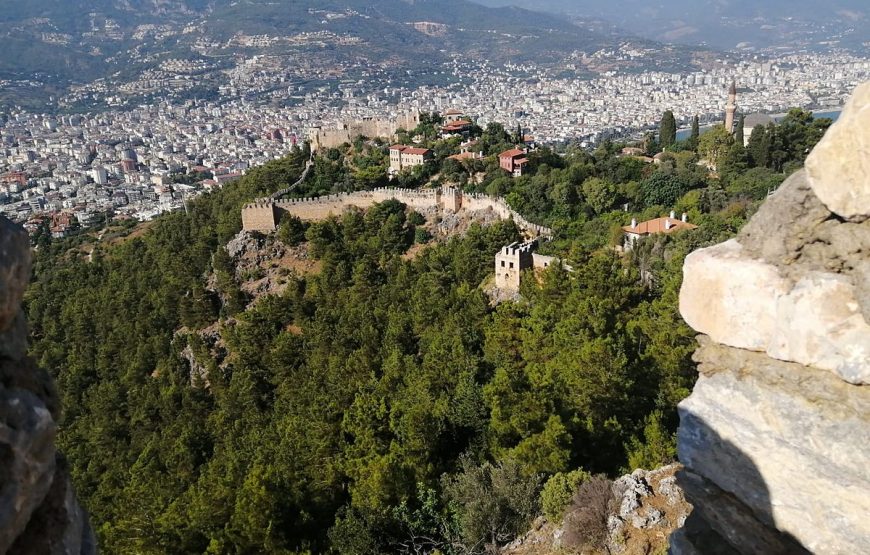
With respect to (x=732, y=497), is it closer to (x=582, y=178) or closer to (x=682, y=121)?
(x=582, y=178)

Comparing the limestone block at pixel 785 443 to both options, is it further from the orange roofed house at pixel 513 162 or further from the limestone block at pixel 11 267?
the orange roofed house at pixel 513 162

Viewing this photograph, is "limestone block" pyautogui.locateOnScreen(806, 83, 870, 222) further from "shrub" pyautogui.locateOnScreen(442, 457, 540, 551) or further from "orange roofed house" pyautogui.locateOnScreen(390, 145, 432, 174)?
"orange roofed house" pyautogui.locateOnScreen(390, 145, 432, 174)

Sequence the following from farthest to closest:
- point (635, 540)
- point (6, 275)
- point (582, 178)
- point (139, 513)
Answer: point (582, 178), point (139, 513), point (635, 540), point (6, 275)

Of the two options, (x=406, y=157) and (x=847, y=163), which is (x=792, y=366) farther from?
(x=406, y=157)

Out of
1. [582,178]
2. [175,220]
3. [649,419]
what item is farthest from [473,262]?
[175,220]

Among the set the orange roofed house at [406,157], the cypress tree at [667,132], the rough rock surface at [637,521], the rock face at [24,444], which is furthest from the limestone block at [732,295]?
the cypress tree at [667,132]

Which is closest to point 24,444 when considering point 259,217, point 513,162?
point 259,217
